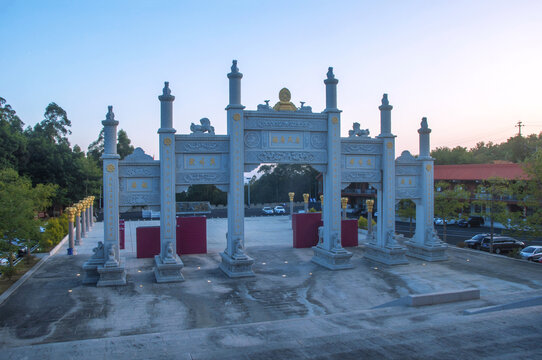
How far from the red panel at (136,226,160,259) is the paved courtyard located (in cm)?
124

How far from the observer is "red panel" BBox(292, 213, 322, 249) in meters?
18.9

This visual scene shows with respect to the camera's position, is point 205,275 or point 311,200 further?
point 311,200

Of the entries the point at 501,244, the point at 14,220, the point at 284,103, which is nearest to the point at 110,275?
the point at 14,220

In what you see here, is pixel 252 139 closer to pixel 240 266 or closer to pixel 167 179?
pixel 167 179

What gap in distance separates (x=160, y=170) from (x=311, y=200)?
43.1 m

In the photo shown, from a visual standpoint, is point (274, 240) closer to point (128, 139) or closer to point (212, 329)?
point (212, 329)

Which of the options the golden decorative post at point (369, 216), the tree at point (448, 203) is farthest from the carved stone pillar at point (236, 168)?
the tree at point (448, 203)

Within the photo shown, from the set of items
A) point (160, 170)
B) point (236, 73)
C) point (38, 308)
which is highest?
point (236, 73)

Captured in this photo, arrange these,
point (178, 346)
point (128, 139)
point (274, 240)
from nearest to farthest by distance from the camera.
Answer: point (178, 346) → point (274, 240) → point (128, 139)

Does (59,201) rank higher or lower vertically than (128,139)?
lower

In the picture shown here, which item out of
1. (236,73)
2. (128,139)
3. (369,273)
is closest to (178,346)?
(369,273)

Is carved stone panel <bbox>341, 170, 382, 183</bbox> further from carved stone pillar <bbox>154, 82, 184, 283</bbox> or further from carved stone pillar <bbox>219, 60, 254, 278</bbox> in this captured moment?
carved stone pillar <bbox>154, 82, 184, 283</bbox>

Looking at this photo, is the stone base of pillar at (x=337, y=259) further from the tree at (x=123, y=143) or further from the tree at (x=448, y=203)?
the tree at (x=123, y=143)

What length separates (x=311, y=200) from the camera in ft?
180
